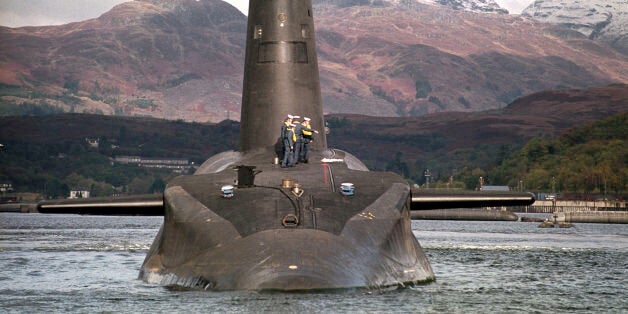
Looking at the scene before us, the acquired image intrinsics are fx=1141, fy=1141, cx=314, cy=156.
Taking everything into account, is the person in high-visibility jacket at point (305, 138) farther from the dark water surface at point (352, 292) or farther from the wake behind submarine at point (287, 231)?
the dark water surface at point (352, 292)

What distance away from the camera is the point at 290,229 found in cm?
2967

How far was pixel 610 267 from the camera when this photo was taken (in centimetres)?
4900

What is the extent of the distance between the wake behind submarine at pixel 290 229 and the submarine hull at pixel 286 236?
0.03 m

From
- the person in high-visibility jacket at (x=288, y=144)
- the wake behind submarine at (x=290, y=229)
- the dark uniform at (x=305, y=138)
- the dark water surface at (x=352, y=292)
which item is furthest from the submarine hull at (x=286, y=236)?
the dark uniform at (x=305, y=138)

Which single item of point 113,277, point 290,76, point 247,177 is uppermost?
point 290,76

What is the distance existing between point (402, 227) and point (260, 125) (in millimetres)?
13202

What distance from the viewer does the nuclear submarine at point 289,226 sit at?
92.2ft

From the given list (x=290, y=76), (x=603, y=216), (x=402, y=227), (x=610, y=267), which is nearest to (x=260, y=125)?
(x=290, y=76)

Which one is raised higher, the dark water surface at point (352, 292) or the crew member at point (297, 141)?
the crew member at point (297, 141)

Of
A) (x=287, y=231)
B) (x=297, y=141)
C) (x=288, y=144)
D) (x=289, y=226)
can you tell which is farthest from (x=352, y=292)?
(x=297, y=141)

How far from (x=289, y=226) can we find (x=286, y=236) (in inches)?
31.9

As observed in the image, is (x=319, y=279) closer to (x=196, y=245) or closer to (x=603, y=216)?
(x=196, y=245)

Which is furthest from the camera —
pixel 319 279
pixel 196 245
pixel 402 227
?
pixel 402 227

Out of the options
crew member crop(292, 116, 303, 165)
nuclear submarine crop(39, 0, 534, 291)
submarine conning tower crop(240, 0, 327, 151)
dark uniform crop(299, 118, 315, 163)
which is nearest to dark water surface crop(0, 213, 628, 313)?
nuclear submarine crop(39, 0, 534, 291)
